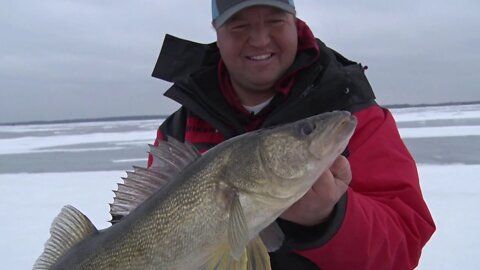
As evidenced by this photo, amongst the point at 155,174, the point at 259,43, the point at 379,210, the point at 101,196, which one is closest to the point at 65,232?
the point at 155,174

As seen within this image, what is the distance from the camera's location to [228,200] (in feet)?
5.66

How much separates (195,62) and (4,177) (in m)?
9.85

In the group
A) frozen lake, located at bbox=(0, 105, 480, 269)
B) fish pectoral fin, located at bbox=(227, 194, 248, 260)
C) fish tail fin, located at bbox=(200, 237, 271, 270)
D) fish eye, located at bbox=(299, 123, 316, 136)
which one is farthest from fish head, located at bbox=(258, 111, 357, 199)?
frozen lake, located at bbox=(0, 105, 480, 269)

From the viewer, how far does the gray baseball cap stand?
2.33 m

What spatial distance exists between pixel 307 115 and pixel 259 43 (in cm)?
47

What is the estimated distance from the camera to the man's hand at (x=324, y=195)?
1.73 m

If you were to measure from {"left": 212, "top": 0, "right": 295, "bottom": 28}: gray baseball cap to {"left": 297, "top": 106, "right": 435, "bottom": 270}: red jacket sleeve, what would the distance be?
698mm

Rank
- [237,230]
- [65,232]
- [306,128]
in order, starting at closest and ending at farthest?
[237,230] → [306,128] → [65,232]

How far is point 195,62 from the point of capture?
10.2ft

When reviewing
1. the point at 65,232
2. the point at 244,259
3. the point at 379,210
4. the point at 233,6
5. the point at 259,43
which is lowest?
the point at 379,210

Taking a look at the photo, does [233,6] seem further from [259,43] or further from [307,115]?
[307,115]

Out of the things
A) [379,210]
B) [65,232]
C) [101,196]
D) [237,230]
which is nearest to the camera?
[237,230]

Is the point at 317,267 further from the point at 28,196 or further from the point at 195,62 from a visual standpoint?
the point at 28,196

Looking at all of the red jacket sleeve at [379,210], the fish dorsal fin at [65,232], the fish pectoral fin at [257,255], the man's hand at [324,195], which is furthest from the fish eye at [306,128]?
the fish dorsal fin at [65,232]
